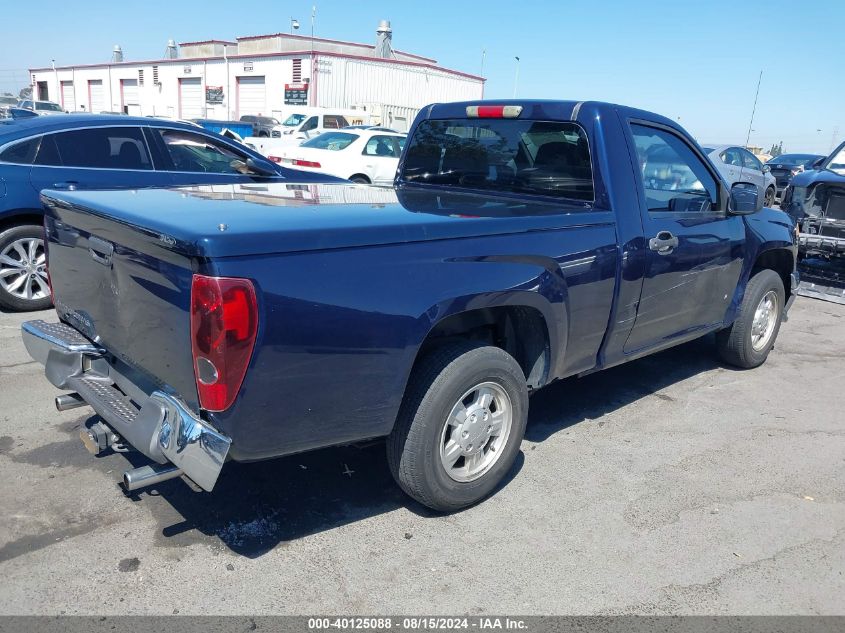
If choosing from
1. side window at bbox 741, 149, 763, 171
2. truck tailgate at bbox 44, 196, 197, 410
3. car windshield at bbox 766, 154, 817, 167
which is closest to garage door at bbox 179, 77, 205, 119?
car windshield at bbox 766, 154, 817, 167

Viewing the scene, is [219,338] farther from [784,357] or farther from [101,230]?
[784,357]

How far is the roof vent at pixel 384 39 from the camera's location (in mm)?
43031

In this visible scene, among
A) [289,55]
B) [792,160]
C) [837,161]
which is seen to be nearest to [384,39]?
[289,55]

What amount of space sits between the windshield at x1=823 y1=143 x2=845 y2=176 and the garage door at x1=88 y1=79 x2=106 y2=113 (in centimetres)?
5227

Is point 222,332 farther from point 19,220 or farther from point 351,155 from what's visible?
point 351,155

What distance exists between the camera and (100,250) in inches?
119

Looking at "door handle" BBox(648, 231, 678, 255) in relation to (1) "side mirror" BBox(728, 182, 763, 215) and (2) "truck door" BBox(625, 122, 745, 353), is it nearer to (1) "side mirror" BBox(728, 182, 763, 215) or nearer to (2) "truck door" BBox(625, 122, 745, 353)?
(2) "truck door" BBox(625, 122, 745, 353)

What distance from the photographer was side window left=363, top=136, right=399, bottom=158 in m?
14.1

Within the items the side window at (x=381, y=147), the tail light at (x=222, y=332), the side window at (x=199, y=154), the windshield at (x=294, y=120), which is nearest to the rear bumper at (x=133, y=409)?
the tail light at (x=222, y=332)

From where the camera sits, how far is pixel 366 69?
119ft

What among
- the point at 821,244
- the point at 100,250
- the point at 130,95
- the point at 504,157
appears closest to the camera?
the point at 100,250

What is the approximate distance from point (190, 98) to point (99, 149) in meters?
40.8

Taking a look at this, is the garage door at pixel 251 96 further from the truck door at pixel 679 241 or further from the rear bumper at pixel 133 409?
the rear bumper at pixel 133 409

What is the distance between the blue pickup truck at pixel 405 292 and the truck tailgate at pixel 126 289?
0.01 m
